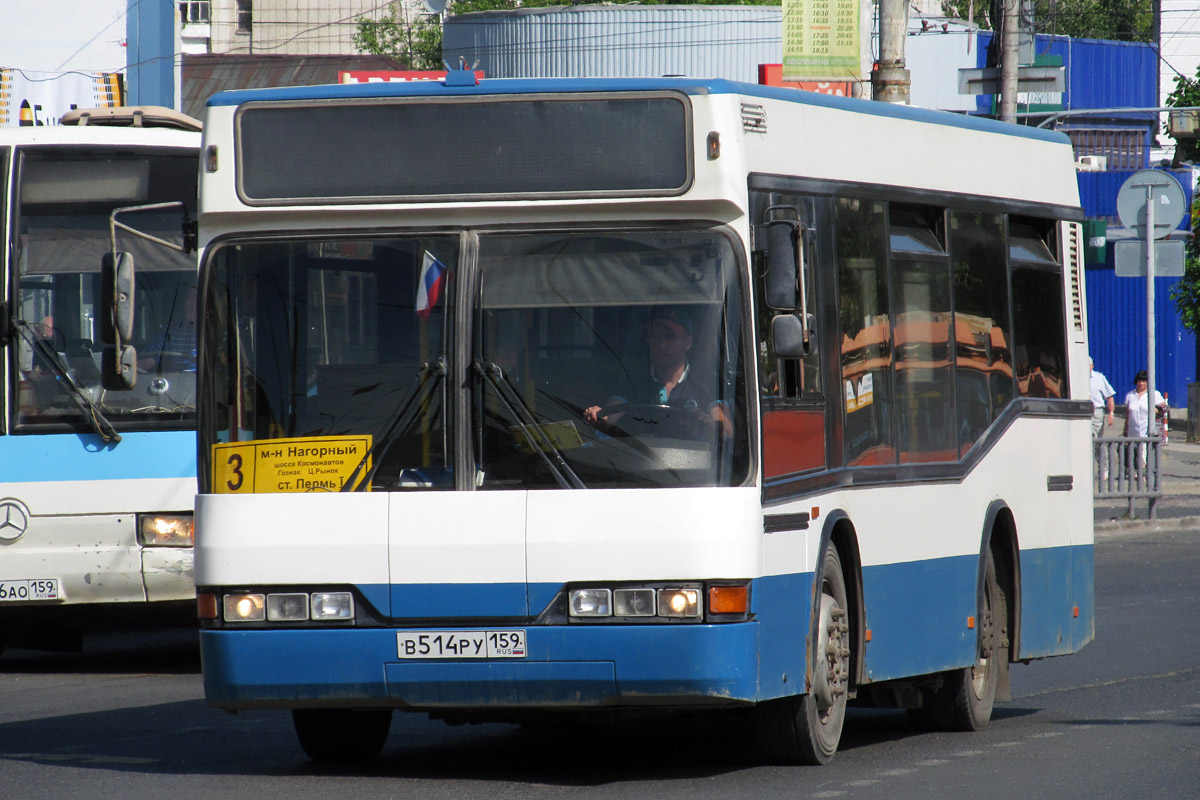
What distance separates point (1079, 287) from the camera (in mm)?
10438

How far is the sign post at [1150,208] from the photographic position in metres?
21.5

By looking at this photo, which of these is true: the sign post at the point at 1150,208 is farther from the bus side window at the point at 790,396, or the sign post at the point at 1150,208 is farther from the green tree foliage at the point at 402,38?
the green tree foliage at the point at 402,38

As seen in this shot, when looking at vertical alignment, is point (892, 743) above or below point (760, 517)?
below

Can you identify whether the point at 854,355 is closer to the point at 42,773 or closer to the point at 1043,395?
the point at 1043,395

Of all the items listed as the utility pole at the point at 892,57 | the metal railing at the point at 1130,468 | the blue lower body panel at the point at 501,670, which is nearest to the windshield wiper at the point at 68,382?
the blue lower body panel at the point at 501,670

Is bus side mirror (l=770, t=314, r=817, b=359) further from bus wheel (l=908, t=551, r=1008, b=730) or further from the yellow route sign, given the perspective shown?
bus wheel (l=908, t=551, r=1008, b=730)

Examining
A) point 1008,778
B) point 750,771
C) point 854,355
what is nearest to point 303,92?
point 854,355

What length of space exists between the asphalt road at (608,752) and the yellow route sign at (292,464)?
3.62 ft

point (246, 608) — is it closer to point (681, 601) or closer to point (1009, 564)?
point (681, 601)

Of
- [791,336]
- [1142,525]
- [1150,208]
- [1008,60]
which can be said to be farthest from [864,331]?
[1008,60]

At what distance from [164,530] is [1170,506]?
16.8 meters

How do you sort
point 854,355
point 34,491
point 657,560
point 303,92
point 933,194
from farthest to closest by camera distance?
point 34,491 → point 933,194 → point 854,355 → point 303,92 → point 657,560

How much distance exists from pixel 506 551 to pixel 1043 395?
13.1 ft

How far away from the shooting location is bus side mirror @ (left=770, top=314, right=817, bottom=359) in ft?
22.8
